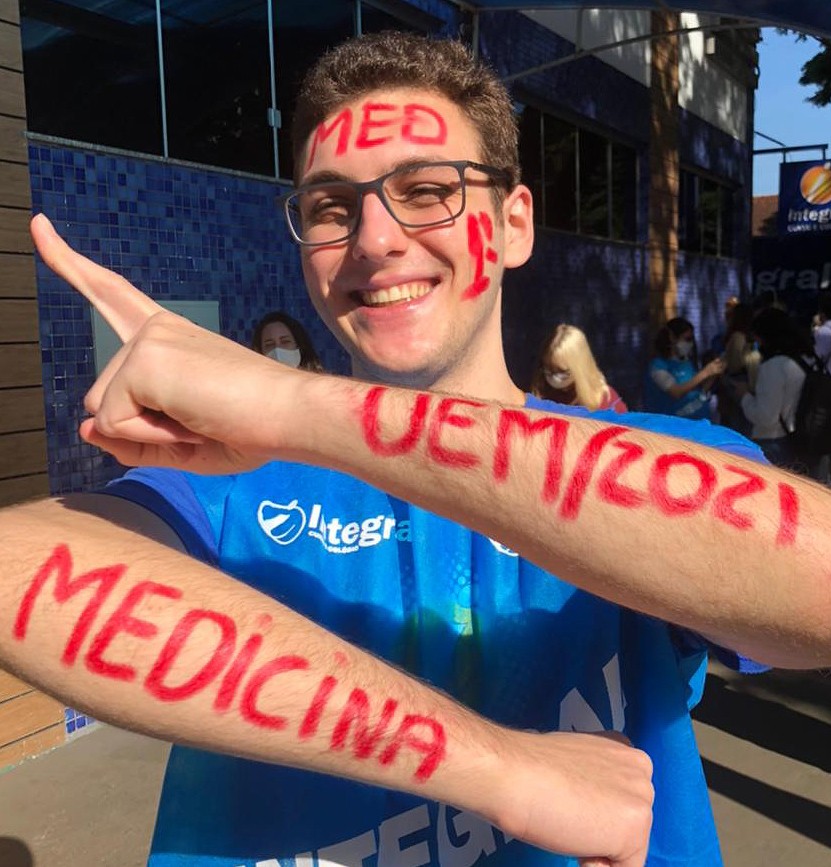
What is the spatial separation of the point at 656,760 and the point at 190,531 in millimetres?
845

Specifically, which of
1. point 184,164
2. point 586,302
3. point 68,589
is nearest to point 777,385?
point 586,302

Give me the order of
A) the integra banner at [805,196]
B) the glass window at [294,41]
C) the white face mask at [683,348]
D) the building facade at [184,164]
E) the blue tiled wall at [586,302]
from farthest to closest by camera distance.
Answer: the integra banner at [805,196] < the blue tiled wall at [586,302] < the white face mask at [683,348] < the glass window at [294,41] < the building facade at [184,164]

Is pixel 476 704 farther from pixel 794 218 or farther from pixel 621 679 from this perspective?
pixel 794 218

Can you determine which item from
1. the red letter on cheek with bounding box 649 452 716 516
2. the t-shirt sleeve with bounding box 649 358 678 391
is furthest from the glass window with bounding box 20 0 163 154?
the t-shirt sleeve with bounding box 649 358 678 391

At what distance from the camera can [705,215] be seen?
1258 cm

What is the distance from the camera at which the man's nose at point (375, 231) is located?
1452 mm

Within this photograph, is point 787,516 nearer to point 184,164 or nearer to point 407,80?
point 407,80

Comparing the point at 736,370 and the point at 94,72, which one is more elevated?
the point at 94,72

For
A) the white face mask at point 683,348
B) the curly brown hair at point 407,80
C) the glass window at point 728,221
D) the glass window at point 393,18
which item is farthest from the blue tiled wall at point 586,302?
the curly brown hair at point 407,80

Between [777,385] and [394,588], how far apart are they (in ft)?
15.7

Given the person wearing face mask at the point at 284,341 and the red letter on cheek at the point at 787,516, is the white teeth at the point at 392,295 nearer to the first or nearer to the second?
the red letter on cheek at the point at 787,516

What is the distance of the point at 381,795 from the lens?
47.6 inches

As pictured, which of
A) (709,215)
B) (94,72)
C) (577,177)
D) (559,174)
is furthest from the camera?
(709,215)

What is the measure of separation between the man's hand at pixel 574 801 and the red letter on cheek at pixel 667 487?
35 cm
